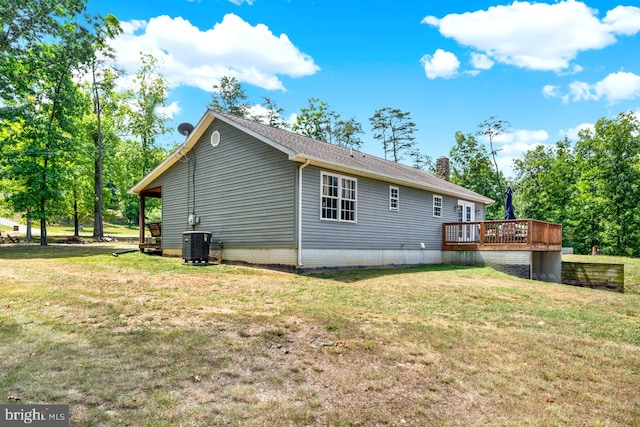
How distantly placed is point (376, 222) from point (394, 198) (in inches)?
64.4

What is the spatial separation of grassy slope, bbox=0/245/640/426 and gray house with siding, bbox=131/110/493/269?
389 cm

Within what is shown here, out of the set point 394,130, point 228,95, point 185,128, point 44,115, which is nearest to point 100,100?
point 44,115

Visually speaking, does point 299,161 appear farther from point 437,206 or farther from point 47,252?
point 47,252

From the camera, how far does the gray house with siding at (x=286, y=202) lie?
456 inches

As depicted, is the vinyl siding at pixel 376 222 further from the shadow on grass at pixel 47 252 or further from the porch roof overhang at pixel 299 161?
the shadow on grass at pixel 47 252

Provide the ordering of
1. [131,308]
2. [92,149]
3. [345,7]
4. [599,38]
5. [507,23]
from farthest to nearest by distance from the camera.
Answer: [92,149] → [599,38] → [345,7] → [507,23] → [131,308]

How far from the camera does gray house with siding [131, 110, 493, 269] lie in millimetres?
11578

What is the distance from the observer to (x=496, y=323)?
632 cm

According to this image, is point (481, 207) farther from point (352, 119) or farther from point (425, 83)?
point (352, 119)

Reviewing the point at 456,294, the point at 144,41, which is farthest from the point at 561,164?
the point at 144,41

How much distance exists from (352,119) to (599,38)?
24.2 metres

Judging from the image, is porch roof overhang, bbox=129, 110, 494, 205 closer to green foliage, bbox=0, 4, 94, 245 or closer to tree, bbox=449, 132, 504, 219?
green foliage, bbox=0, 4, 94, 245

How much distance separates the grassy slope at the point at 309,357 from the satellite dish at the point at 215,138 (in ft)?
24.1

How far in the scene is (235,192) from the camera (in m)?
13.3
